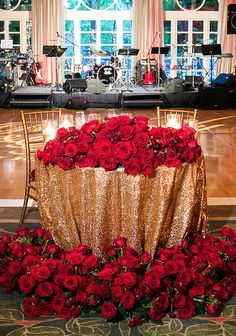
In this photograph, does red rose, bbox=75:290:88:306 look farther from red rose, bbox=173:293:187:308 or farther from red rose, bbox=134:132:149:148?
red rose, bbox=134:132:149:148

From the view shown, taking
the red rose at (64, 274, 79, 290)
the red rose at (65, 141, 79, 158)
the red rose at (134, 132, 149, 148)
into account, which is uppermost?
the red rose at (134, 132, 149, 148)

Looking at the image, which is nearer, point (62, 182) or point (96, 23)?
point (62, 182)

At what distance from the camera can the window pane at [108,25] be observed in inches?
655

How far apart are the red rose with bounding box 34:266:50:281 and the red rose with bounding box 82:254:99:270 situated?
201 mm

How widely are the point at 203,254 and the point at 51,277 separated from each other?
86 cm

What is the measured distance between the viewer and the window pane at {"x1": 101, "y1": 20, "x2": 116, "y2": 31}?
54.6ft

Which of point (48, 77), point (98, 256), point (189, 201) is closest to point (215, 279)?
point (189, 201)

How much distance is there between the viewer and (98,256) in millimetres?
3312

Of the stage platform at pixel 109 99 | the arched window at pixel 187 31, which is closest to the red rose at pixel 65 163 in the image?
the stage platform at pixel 109 99

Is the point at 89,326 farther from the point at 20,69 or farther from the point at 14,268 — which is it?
the point at 20,69

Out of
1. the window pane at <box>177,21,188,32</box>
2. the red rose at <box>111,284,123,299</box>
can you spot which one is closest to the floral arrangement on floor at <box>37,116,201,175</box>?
the red rose at <box>111,284,123,299</box>

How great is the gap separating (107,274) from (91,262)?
5.0 inches

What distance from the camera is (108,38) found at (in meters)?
16.8

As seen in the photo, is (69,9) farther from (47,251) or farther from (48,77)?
(47,251)
